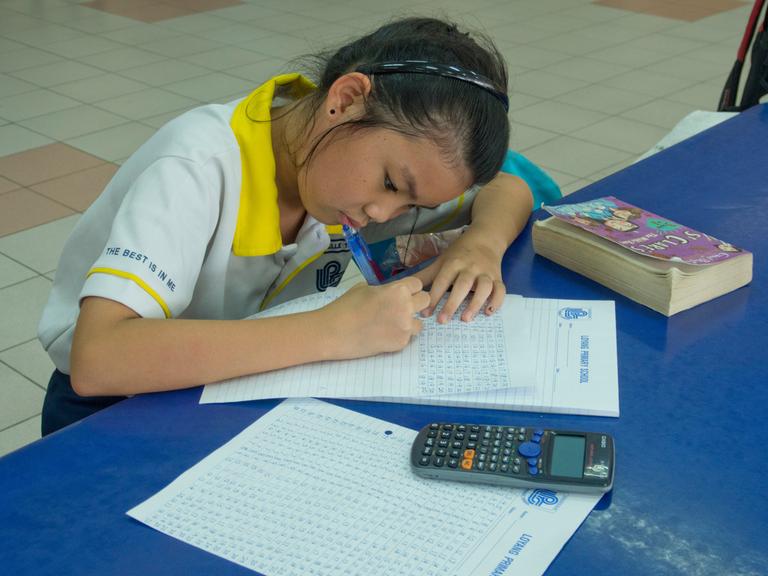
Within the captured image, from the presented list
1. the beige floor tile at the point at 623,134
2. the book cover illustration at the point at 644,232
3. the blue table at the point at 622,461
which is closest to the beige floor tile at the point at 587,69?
the beige floor tile at the point at 623,134

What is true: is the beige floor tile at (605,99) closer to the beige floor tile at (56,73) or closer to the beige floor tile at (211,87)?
the beige floor tile at (211,87)

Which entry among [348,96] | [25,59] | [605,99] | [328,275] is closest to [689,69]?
[605,99]

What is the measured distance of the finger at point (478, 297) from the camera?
115 centimetres

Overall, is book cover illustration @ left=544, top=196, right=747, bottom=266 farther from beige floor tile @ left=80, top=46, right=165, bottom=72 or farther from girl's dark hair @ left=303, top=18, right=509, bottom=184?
beige floor tile @ left=80, top=46, right=165, bottom=72

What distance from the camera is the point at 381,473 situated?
869 mm

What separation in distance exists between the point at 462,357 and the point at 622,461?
9.4 inches

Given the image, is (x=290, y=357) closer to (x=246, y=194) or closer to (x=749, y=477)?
(x=246, y=194)

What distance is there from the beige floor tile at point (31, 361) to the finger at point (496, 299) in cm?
136

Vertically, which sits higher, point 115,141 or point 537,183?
point 537,183

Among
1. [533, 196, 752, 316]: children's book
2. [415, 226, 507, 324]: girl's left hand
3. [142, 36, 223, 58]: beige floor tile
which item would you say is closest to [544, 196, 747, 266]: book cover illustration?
[533, 196, 752, 316]: children's book

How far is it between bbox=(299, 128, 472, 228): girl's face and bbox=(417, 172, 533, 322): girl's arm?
0.09 metres

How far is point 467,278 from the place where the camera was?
118 centimetres

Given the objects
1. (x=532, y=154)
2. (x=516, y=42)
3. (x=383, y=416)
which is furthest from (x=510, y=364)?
(x=516, y=42)

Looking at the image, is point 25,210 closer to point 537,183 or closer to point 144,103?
point 144,103
